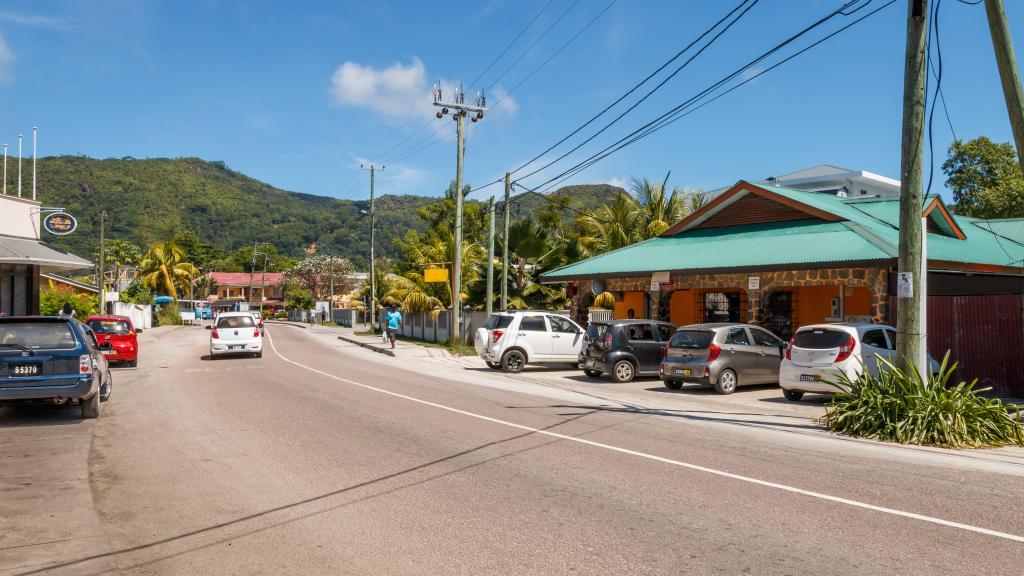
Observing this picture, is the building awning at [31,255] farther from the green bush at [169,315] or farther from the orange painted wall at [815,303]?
the green bush at [169,315]

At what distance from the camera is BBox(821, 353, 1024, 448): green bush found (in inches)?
407

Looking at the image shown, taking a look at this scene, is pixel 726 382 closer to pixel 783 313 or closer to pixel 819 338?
pixel 819 338

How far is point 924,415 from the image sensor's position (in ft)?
34.5

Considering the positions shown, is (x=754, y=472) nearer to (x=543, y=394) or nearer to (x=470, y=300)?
(x=543, y=394)

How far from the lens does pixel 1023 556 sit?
17.2ft

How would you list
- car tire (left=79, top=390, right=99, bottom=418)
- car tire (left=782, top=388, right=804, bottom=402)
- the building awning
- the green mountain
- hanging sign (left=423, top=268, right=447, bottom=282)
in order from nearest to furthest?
car tire (left=79, top=390, right=99, bottom=418), car tire (left=782, top=388, right=804, bottom=402), the building awning, hanging sign (left=423, top=268, right=447, bottom=282), the green mountain

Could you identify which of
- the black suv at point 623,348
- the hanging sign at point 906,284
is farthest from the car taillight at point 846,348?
the black suv at point 623,348

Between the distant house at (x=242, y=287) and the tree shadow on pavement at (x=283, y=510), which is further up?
the distant house at (x=242, y=287)

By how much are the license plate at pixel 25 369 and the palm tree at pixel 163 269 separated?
2394 inches

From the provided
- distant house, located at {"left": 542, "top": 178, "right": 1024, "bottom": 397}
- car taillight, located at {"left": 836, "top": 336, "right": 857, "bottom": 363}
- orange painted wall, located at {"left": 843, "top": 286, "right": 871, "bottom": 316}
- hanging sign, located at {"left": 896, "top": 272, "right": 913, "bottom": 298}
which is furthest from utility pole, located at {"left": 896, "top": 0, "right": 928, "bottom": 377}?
orange painted wall, located at {"left": 843, "top": 286, "right": 871, "bottom": 316}

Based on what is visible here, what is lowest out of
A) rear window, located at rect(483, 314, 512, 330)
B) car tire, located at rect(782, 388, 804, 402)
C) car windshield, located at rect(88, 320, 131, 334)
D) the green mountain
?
car tire, located at rect(782, 388, 804, 402)

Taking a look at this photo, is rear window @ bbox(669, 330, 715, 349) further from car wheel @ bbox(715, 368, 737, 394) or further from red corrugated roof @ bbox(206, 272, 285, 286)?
red corrugated roof @ bbox(206, 272, 285, 286)

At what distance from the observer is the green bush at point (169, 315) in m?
67.1

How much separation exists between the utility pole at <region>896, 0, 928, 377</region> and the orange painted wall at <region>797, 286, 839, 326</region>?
40.8ft
